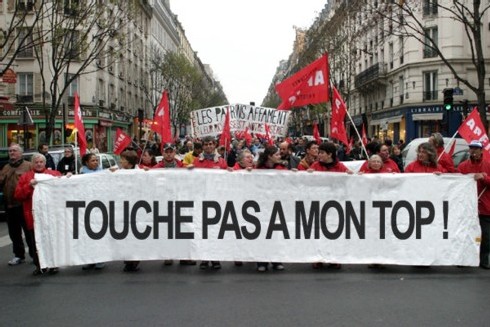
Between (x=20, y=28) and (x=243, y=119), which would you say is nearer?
(x=243, y=119)

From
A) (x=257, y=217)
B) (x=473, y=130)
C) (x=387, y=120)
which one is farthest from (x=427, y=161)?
(x=387, y=120)

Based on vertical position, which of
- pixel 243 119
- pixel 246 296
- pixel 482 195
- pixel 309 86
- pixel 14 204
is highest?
pixel 309 86

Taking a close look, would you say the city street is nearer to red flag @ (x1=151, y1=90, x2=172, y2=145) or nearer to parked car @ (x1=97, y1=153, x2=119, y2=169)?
red flag @ (x1=151, y1=90, x2=172, y2=145)

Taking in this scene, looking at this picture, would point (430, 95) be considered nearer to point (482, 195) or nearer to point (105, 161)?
point (105, 161)

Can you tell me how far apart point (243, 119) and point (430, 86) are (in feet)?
98.8

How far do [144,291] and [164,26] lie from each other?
230ft

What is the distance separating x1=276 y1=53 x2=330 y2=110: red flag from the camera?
9.22 meters

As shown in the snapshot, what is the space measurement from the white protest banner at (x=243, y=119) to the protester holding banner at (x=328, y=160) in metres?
7.57

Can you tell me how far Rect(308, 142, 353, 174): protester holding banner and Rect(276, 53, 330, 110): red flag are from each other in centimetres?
164

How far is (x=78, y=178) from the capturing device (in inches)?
301

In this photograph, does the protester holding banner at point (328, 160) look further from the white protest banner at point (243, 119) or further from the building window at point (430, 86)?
the building window at point (430, 86)

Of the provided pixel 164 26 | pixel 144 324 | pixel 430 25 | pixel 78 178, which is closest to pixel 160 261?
pixel 78 178

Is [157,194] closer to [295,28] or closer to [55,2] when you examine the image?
[55,2]

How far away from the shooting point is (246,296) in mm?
6176
